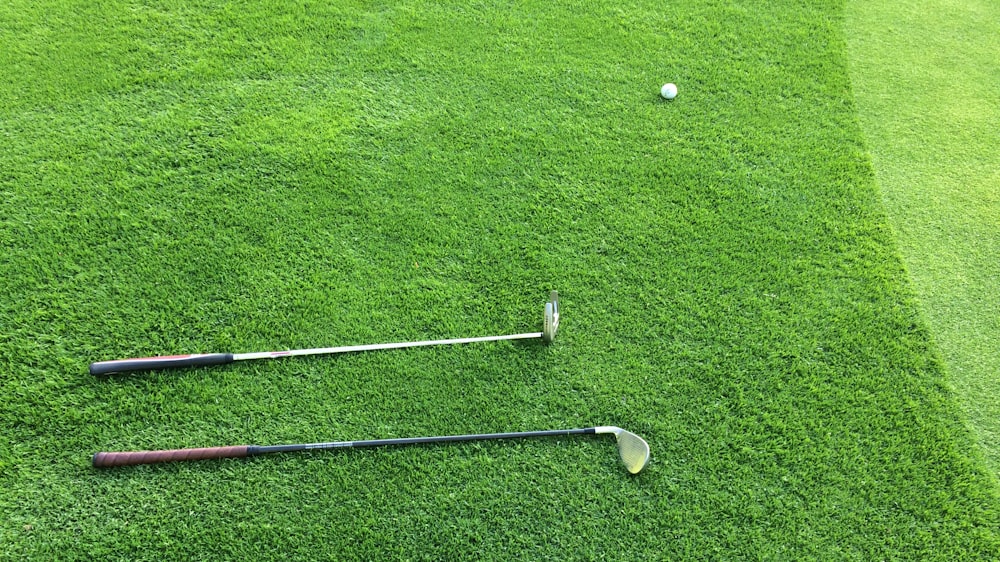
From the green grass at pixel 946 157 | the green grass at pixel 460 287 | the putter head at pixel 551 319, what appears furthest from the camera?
the green grass at pixel 946 157

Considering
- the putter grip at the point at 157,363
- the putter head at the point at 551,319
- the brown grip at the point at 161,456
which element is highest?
the putter head at the point at 551,319

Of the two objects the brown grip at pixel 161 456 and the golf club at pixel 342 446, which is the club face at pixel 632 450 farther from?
the brown grip at pixel 161 456

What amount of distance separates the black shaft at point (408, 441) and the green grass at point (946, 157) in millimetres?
1734

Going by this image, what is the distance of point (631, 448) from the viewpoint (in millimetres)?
2289

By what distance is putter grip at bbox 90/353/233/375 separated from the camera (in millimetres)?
2430

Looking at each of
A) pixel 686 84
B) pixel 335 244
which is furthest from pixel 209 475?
pixel 686 84

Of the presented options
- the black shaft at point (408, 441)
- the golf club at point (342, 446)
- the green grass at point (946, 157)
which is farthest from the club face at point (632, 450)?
the green grass at point (946, 157)

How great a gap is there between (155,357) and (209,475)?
23.5 inches

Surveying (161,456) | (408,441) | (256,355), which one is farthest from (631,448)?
(161,456)

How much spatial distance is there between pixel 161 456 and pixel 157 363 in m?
0.41

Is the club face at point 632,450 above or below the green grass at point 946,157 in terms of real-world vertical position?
below

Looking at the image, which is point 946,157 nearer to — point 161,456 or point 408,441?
point 408,441

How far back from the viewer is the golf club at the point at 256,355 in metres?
2.43

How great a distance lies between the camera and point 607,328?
2666mm
